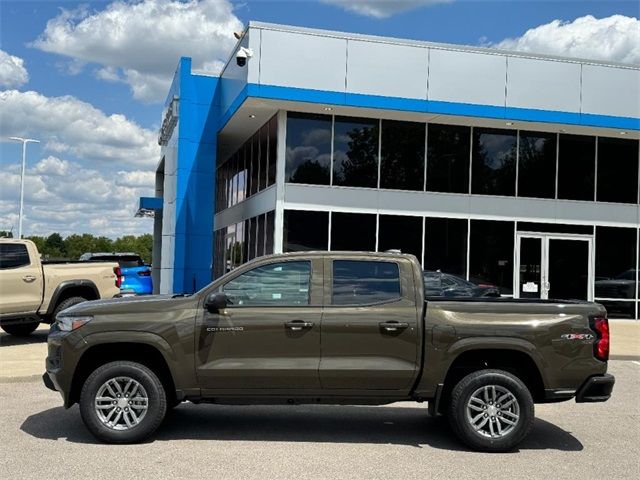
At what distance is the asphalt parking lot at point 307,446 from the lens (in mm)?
5715

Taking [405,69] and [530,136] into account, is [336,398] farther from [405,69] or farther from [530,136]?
[530,136]

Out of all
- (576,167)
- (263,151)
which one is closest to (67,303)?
(263,151)

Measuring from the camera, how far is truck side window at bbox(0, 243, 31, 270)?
13.0 m

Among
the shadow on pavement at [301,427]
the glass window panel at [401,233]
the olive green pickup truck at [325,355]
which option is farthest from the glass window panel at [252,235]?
the olive green pickup truck at [325,355]

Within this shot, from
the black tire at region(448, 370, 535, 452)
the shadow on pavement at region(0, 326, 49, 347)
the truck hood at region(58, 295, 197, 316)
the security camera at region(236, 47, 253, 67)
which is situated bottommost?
the shadow on pavement at region(0, 326, 49, 347)

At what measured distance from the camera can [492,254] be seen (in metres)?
20.4

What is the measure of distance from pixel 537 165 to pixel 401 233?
5.02 meters

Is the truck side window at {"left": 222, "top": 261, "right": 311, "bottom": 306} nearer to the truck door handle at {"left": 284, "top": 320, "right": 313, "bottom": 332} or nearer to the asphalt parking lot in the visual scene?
the truck door handle at {"left": 284, "top": 320, "right": 313, "bottom": 332}

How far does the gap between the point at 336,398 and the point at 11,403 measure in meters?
4.25

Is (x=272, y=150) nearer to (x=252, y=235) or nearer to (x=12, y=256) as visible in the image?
(x=252, y=235)

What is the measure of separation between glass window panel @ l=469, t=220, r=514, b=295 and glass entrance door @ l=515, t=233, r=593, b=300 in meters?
0.29

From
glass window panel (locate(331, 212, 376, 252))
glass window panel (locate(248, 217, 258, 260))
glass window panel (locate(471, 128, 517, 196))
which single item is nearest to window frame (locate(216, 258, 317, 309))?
glass window panel (locate(331, 212, 376, 252))

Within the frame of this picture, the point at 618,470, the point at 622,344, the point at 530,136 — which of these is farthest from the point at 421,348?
the point at 530,136

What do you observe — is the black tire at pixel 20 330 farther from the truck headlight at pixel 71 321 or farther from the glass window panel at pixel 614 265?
the glass window panel at pixel 614 265
